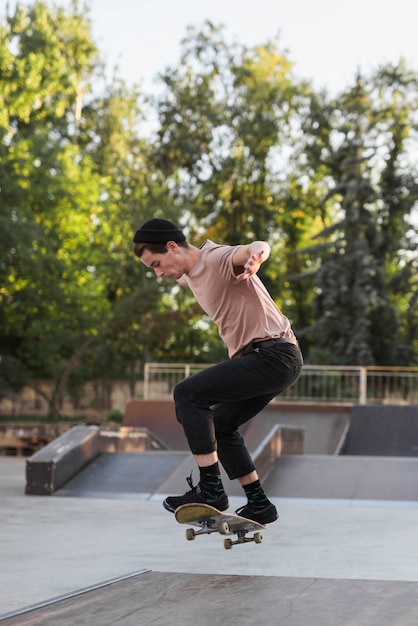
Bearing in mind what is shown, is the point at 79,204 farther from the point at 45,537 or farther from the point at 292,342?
the point at 292,342

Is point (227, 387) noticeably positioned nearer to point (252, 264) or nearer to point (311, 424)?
point (252, 264)

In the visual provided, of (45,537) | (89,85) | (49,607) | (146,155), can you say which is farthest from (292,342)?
(89,85)

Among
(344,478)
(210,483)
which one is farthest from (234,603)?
(344,478)

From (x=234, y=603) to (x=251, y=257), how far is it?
69.2 inches

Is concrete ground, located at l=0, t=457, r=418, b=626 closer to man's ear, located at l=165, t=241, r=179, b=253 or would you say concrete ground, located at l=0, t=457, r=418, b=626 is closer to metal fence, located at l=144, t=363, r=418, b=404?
man's ear, located at l=165, t=241, r=179, b=253

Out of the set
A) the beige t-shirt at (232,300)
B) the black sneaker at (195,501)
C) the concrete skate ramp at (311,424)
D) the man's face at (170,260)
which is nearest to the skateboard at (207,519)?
the black sneaker at (195,501)

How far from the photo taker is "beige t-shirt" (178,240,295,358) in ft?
17.3

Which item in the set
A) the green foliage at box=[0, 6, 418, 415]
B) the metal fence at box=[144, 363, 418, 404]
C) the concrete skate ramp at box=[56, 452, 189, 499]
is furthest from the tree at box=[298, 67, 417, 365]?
the concrete skate ramp at box=[56, 452, 189, 499]

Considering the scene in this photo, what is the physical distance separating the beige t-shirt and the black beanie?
19 cm

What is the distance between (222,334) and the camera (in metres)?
5.62

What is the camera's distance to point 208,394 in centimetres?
546

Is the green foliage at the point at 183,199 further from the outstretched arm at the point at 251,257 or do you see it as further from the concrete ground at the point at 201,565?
the outstretched arm at the point at 251,257

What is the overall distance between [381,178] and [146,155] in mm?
11381

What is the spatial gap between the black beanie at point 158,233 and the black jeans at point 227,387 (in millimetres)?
794
